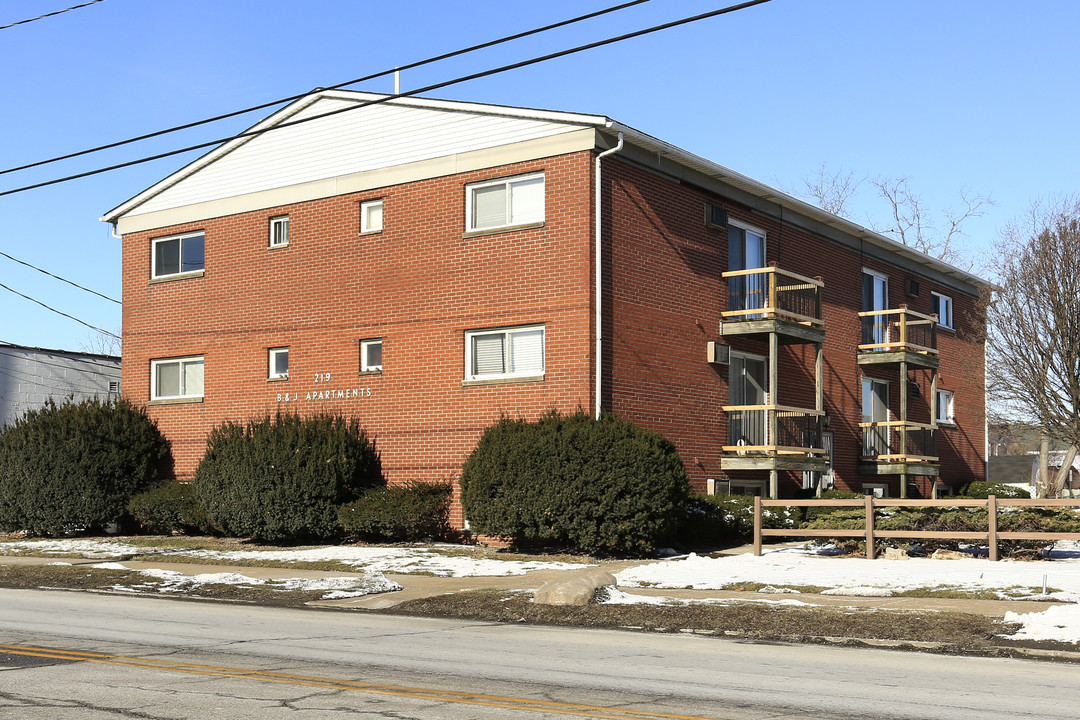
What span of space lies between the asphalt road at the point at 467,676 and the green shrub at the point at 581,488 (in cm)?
737

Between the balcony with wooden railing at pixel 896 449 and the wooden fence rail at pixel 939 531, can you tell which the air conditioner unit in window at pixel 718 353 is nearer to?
the wooden fence rail at pixel 939 531

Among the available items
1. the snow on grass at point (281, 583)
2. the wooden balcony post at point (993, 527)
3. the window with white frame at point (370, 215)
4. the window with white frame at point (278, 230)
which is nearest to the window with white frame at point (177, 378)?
the window with white frame at point (278, 230)

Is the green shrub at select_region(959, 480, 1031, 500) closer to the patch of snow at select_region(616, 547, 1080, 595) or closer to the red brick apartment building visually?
the red brick apartment building

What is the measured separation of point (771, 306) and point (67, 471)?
54.0ft

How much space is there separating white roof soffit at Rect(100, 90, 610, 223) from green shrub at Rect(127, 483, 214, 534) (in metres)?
7.90

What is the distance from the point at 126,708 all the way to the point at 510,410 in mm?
16293

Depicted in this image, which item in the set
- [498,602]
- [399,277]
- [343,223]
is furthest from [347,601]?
[343,223]

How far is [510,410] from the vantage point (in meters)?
24.2

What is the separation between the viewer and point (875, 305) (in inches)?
1351

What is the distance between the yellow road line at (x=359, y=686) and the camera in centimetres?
810

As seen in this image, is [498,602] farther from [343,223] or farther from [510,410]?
[343,223]

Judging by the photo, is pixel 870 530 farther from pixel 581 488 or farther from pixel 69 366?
pixel 69 366

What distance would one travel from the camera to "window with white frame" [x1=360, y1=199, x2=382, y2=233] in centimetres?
2691

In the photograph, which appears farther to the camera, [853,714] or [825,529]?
[825,529]
